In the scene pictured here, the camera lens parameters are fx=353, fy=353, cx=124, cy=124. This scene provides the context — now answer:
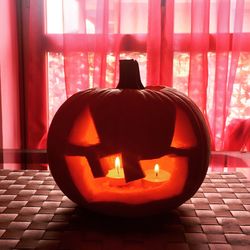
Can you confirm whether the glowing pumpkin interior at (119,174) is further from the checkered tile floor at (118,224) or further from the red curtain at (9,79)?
the red curtain at (9,79)

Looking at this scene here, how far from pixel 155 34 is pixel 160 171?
105 cm

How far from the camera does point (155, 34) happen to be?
1.53 metres

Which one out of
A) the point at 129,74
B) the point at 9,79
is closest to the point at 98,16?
the point at 9,79

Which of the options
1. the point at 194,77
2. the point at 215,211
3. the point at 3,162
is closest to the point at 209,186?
the point at 215,211

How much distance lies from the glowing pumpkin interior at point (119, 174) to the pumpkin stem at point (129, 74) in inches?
3.4

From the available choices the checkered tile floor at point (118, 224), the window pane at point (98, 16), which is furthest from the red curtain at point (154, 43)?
the checkered tile floor at point (118, 224)

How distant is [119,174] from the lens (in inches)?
22.5

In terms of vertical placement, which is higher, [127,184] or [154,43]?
[154,43]

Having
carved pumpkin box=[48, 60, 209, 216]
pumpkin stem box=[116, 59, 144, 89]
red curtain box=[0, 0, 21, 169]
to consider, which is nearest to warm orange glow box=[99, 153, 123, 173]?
carved pumpkin box=[48, 60, 209, 216]

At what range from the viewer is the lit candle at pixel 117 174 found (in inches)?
22.1

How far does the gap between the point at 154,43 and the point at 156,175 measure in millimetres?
1053

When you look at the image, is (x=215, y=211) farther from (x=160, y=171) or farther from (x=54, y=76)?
(x=54, y=76)

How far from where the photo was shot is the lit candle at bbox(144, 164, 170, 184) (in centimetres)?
57

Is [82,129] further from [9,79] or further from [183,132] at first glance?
[9,79]
